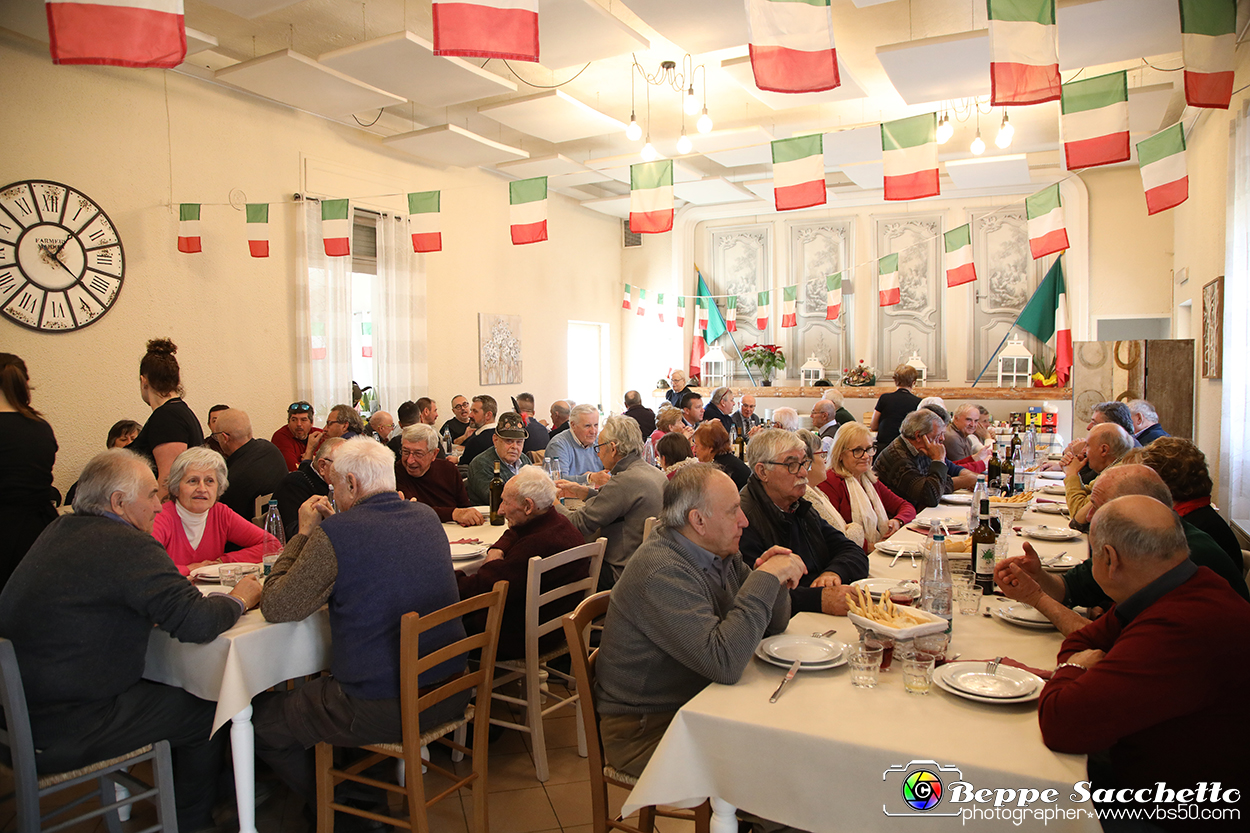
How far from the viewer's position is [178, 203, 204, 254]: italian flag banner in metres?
6.69

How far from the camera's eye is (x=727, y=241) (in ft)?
46.1

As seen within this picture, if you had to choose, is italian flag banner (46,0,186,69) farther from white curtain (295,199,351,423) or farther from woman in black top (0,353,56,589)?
white curtain (295,199,351,423)

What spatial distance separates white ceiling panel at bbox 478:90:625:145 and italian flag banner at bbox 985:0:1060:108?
385 cm

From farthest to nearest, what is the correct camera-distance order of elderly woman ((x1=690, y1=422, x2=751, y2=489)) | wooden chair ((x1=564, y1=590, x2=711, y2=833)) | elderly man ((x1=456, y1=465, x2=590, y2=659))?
elderly woman ((x1=690, y1=422, x2=751, y2=489)), elderly man ((x1=456, y1=465, x2=590, y2=659)), wooden chair ((x1=564, y1=590, x2=711, y2=833))

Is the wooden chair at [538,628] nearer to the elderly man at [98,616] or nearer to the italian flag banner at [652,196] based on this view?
the elderly man at [98,616]

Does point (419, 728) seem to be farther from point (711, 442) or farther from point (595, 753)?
point (711, 442)

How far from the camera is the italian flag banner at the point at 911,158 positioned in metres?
6.66

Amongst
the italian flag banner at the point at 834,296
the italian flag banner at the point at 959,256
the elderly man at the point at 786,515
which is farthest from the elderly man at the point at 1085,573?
the italian flag banner at the point at 834,296

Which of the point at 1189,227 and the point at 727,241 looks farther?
the point at 727,241

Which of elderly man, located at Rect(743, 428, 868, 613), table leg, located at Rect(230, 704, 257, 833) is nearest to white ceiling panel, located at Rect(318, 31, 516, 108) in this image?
elderly man, located at Rect(743, 428, 868, 613)

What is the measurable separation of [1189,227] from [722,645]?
31.8ft

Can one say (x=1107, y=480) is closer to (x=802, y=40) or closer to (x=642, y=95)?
(x=802, y=40)

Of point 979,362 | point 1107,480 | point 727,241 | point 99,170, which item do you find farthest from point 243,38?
point 979,362

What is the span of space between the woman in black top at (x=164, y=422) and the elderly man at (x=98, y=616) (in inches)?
69.5
